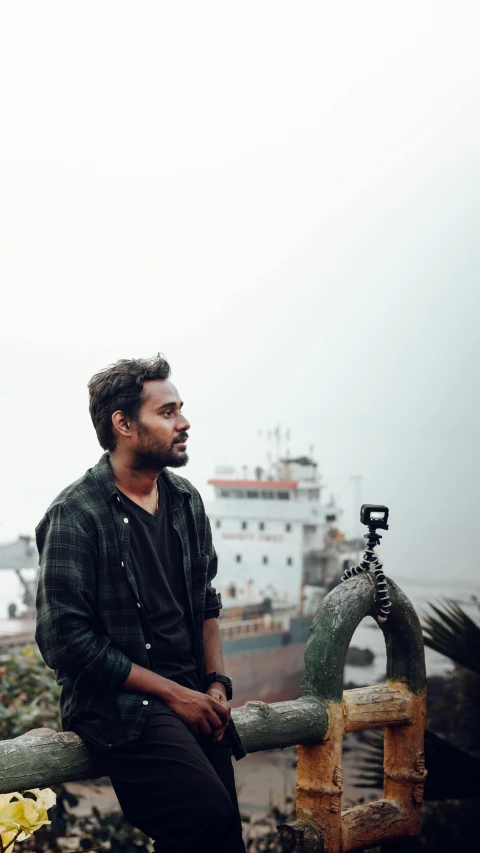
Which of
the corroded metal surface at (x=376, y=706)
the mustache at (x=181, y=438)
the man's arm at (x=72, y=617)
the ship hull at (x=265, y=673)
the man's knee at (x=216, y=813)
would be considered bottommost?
the ship hull at (x=265, y=673)

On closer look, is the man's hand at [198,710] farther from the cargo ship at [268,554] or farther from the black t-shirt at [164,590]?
the cargo ship at [268,554]

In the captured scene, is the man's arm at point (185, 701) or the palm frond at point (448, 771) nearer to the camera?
the man's arm at point (185, 701)

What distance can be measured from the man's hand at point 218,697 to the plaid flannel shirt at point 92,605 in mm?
163

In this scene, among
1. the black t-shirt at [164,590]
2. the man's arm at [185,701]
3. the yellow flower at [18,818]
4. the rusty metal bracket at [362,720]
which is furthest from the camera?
the rusty metal bracket at [362,720]

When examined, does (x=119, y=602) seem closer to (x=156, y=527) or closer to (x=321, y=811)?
(x=156, y=527)

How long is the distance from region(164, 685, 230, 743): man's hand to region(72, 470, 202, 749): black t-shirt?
0.29ft

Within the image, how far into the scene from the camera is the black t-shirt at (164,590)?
6.24 feet

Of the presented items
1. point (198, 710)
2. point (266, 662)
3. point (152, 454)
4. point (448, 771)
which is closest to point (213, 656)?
point (198, 710)

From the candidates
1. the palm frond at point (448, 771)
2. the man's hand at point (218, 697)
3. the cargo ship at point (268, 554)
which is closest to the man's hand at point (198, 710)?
the man's hand at point (218, 697)

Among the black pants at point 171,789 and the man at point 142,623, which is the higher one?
the man at point 142,623

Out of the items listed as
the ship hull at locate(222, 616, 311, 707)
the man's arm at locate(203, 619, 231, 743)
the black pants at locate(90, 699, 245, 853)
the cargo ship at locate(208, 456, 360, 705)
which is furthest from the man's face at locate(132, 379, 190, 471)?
the ship hull at locate(222, 616, 311, 707)

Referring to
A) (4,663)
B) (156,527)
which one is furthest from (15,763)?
(4,663)

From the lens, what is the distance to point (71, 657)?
68.8 inches

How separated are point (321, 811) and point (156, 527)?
31.9 inches
